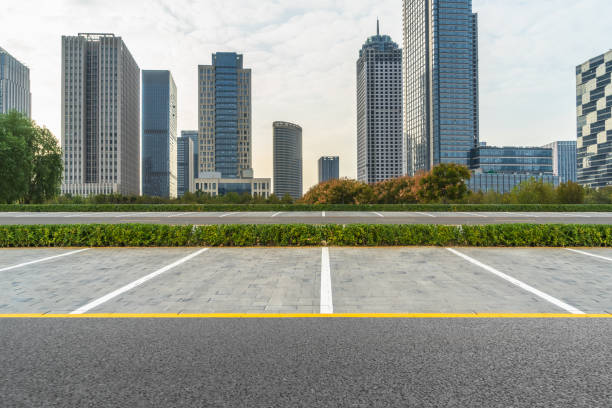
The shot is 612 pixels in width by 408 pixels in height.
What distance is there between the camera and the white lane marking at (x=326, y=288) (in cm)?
497

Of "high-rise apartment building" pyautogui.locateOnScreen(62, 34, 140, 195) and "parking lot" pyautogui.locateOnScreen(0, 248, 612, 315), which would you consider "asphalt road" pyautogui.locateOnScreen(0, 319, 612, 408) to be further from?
"high-rise apartment building" pyautogui.locateOnScreen(62, 34, 140, 195)

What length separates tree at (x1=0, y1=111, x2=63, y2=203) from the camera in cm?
3700

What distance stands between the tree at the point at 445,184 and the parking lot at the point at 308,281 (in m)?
31.9

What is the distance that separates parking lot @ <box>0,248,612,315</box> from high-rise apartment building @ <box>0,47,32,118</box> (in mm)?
214334

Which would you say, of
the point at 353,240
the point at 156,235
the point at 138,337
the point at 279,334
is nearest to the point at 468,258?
the point at 353,240

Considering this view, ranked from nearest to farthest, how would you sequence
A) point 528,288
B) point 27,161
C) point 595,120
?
point 528,288 < point 27,161 < point 595,120

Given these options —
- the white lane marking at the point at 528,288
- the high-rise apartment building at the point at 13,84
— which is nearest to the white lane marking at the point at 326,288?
the white lane marking at the point at 528,288

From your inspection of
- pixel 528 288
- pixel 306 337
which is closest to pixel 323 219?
pixel 528 288

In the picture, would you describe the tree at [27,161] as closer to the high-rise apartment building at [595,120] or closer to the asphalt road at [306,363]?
the asphalt road at [306,363]

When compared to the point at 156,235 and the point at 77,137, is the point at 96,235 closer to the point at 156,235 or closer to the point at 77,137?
the point at 156,235

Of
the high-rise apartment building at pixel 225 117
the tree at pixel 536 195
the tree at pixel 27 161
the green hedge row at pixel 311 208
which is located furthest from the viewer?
the high-rise apartment building at pixel 225 117

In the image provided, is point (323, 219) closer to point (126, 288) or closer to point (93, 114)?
point (126, 288)

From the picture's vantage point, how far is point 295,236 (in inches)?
437

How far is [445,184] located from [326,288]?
1542 inches
